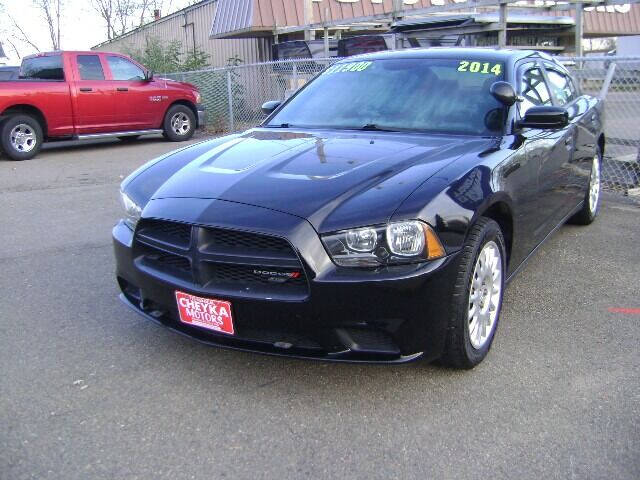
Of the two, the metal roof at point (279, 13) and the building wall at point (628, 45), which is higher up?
the metal roof at point (279, 13)

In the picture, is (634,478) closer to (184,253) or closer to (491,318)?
(491,318)

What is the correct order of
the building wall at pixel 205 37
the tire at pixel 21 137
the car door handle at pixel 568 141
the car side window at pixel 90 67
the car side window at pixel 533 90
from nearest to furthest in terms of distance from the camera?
the car side window at pixel 533 90
the car door handle at pixel 568 141
the tire at pixel 21 137
the car side window at pixel 90 67
the building wall at pixel 205 37

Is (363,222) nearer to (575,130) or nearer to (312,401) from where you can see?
(312,401)

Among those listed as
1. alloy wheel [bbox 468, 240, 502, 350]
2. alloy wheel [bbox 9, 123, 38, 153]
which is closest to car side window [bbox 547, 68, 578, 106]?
alloy wheel [bbox 468, 240, 502, 350]

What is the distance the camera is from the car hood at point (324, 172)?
8.98 ft

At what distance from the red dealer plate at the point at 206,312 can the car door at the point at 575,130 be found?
2.92 metres

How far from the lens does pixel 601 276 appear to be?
449cm

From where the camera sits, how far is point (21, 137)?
11.0 meters

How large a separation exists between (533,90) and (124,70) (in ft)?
31.8

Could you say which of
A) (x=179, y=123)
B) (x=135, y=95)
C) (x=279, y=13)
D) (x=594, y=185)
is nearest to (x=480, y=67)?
(x=594, y=185)

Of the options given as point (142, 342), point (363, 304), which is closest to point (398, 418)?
point (363, 304)

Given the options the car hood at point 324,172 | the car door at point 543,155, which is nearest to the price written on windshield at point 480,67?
the car door at point 543,155

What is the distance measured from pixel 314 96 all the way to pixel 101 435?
2791mm

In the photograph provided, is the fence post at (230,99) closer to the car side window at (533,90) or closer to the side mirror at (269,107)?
the side mirror at (269,107)
